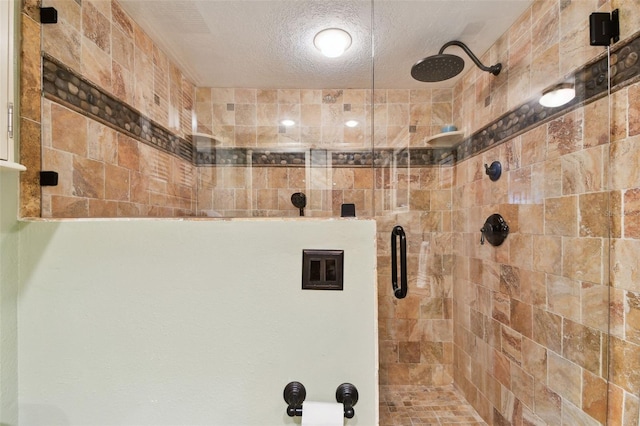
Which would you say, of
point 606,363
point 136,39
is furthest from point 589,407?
point 136,39

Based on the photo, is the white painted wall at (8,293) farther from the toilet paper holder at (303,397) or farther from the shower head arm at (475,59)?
the shower head arm at (475,59)

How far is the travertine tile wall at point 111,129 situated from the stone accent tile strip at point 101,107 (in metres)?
0.03

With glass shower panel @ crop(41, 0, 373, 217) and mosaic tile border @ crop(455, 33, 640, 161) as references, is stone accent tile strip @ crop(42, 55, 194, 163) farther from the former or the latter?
mosaic tile border @ crop(455, 33, 640, 161)

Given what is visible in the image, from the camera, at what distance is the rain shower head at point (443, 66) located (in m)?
1.61

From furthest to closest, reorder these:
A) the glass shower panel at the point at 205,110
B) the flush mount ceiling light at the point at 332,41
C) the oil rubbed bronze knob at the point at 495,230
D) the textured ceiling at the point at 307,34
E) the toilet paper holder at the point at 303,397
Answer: the oil rubbed bronze knob at the point at 495,230, the flush mount ceiling light at the point at 332,41, the textured ceiling at the point at 307,34, the glass shower panel at the point at 205,110, the toilet paper holder at the point at 303,397

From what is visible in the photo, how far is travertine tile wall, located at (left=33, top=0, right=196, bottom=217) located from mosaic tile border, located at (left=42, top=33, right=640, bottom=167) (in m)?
0.04

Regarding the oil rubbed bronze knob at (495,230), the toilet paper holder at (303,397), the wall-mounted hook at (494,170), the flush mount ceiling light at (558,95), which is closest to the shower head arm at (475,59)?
the flush mount ceiling light at (558,95)

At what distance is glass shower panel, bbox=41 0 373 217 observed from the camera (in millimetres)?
1078

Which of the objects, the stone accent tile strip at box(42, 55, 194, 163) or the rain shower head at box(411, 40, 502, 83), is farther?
the rain shower head at box(411, 40, 502, 83)

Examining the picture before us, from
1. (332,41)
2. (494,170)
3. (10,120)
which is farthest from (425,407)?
(10,120)

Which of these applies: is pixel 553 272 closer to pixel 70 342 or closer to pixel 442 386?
pixel 442 386

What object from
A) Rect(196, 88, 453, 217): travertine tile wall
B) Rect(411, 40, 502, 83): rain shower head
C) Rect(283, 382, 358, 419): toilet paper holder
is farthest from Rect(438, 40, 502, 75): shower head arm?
Rect(283, 382, 358, 419): toilet paper holder

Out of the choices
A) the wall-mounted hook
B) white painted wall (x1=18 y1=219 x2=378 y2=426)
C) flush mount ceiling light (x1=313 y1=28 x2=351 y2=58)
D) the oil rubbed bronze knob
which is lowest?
white painted wall (x1=18 y1=219 x2=378 y2=426)

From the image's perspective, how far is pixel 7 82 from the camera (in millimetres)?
835
